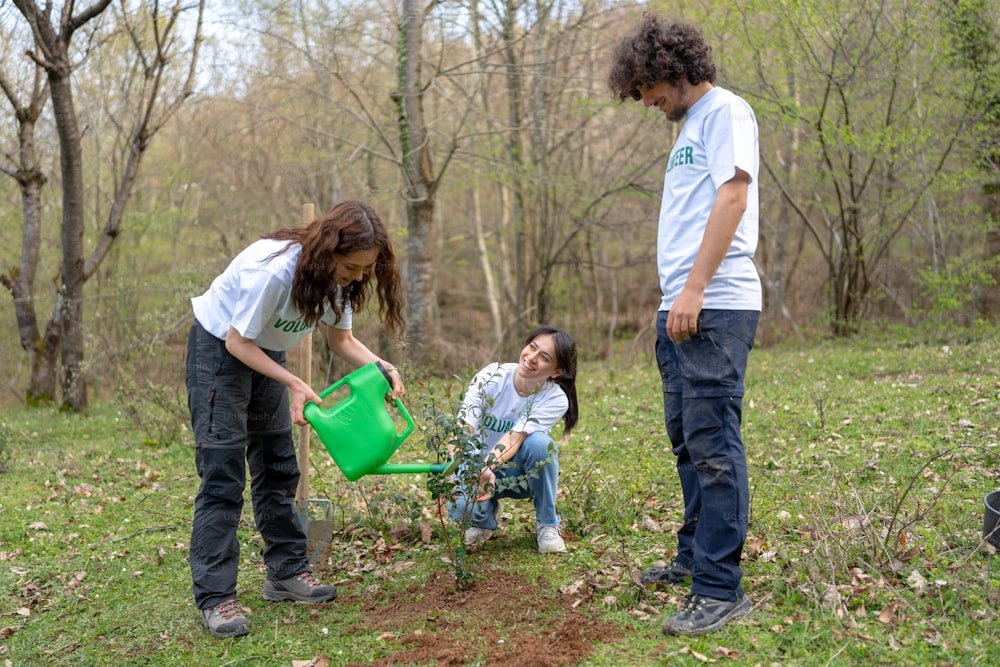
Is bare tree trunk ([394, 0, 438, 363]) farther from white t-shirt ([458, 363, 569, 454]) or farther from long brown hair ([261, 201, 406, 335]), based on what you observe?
long brown hair ([261, 201, 406, 335])

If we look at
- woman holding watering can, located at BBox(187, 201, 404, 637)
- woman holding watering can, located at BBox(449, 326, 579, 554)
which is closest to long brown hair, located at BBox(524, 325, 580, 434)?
woman holding watering can, located at BBox(449, 326, 579, 554)

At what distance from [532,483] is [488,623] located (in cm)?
82

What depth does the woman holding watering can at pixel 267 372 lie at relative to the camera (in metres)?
3.02

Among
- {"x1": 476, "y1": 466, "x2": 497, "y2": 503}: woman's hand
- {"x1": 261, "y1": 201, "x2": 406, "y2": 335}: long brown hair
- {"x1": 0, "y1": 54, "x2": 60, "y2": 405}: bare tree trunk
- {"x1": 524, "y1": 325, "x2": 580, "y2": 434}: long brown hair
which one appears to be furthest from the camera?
{"x1": 0, "y1": 54, "x2": 60, "y2": 405}: bare tree trunk

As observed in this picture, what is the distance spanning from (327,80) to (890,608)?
10865mm

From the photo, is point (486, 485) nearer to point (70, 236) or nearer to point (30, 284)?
point (70, 236)

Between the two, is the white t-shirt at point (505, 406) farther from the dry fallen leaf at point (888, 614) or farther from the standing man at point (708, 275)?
the dry fallen leaf at point (888, 614)

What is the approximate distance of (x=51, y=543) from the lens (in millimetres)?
4492

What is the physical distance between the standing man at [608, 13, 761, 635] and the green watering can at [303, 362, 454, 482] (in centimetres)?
107

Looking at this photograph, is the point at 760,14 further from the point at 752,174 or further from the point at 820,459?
the point at 752,174

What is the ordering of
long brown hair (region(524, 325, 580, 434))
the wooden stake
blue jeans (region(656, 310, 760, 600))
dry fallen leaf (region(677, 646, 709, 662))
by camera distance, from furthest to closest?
1. the wooden stake
2. long brown hair (region(524, 325, 580, 434))
3. blue jeans (region(656, 310, 760, 600))
4. dry fallen leaf (region(677, 646, 709, 662))

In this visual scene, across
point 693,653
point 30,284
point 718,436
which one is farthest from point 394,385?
point 30,284

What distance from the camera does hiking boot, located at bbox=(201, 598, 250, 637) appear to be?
3.20 m

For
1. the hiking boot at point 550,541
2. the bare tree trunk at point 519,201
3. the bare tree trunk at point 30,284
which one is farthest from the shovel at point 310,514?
the bare tree trunk at point 519,201
